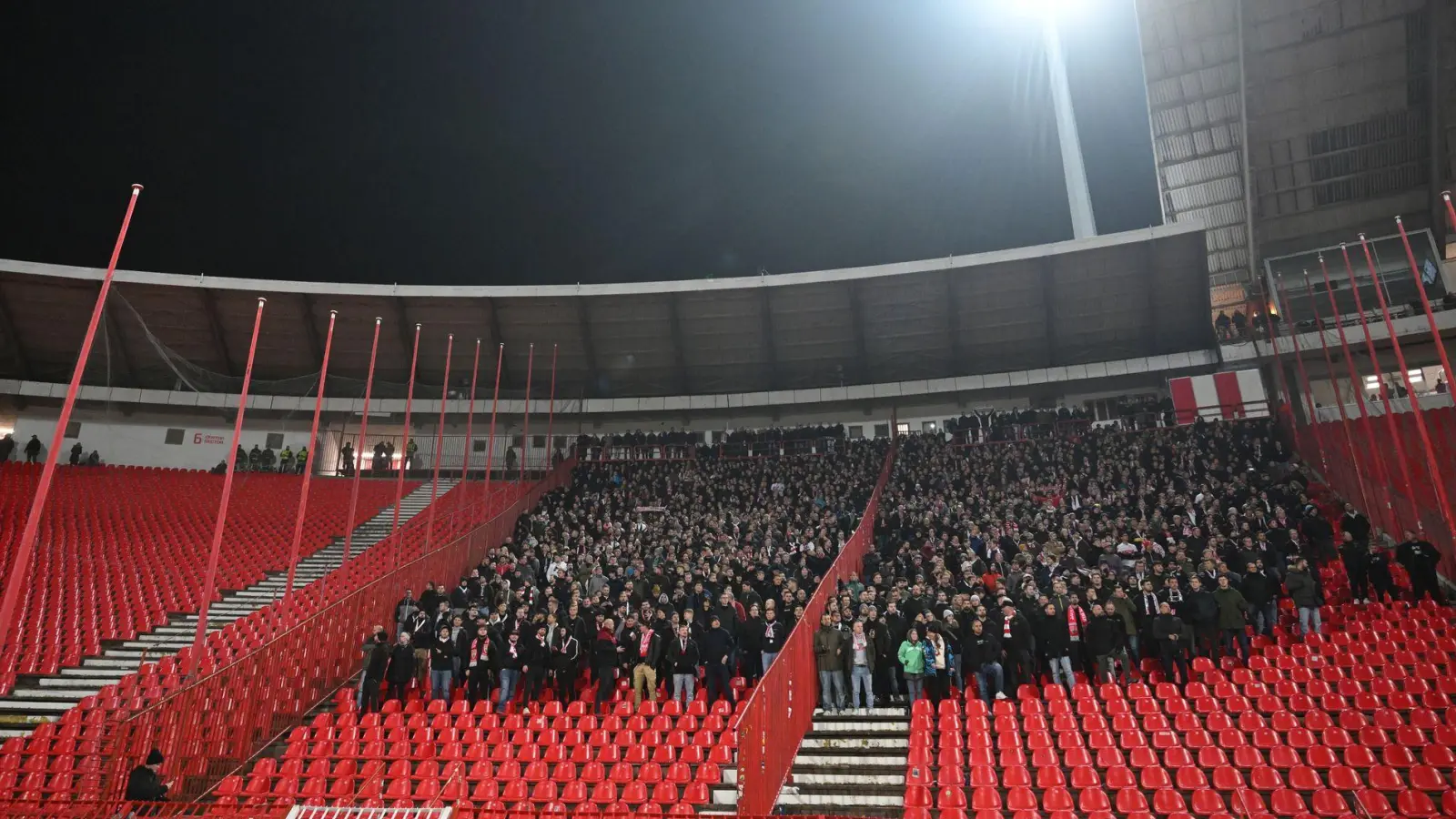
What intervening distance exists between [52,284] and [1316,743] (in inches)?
1481

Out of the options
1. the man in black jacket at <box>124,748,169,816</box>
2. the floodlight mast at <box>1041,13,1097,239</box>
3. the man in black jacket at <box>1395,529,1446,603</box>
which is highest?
the floodlight mast at <box>1041,13,1097,239</box>

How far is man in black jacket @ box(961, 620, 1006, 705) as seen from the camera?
1076 cm

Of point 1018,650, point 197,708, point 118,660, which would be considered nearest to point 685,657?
point 1018,650

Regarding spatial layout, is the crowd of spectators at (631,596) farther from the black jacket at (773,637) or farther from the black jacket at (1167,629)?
the black jacket at (1167,629)

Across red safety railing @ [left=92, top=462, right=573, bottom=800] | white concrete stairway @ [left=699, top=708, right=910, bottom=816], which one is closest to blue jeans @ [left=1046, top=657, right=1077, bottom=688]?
white concrete stairway @ [left=699, top=708, right=910, bottom=816]

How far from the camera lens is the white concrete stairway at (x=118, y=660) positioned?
490 inches

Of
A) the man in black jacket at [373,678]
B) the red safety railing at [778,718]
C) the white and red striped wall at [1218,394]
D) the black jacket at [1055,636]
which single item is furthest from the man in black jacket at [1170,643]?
the white and red striped wall at [1218,394]

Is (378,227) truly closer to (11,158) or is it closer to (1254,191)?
(11,158)

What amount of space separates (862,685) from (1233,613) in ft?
17.2

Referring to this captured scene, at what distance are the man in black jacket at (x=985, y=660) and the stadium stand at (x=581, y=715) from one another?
2738 mm

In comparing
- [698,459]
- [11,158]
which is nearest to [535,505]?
[698,459]

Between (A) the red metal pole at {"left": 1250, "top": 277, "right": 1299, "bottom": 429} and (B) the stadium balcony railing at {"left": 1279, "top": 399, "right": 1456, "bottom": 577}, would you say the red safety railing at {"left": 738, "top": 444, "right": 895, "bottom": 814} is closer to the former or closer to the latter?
(B) the stadium balcony railing at {"left": 1279, "top": 399, "right": 1456, "bottom": 577}

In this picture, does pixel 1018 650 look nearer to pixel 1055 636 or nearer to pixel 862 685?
pixel 1055 636

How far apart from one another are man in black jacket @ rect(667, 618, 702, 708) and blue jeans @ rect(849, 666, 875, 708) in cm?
227
